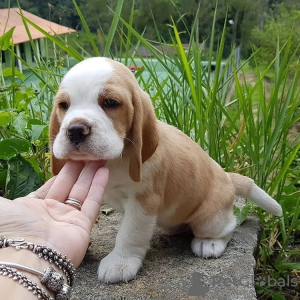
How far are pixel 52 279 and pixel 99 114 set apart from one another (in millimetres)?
396

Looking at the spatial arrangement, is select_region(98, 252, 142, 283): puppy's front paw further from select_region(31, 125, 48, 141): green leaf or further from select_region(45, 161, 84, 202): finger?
→ select_region(31, 125, 48, 141): green leaf

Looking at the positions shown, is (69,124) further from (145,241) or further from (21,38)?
(21,38)

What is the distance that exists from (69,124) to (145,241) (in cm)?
46

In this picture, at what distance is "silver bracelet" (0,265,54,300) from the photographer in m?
0.87

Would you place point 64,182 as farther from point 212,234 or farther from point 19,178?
point 212,234

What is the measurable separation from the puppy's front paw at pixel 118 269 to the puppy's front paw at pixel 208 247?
0.25 metres

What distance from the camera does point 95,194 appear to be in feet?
3.79

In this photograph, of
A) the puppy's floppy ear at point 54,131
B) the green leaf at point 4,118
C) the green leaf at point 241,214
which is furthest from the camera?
the green leaf at point 241,214

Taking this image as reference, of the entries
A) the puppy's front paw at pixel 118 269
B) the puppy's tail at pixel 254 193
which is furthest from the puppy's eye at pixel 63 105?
the puppy's tail at pixel 254 193

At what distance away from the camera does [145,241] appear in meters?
1.28

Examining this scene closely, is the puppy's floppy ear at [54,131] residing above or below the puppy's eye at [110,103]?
below

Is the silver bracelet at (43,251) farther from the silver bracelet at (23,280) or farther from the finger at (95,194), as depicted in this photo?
the finger at (95,194)

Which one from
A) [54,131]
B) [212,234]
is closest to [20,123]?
[54,131]

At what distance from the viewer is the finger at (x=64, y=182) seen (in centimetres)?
123
